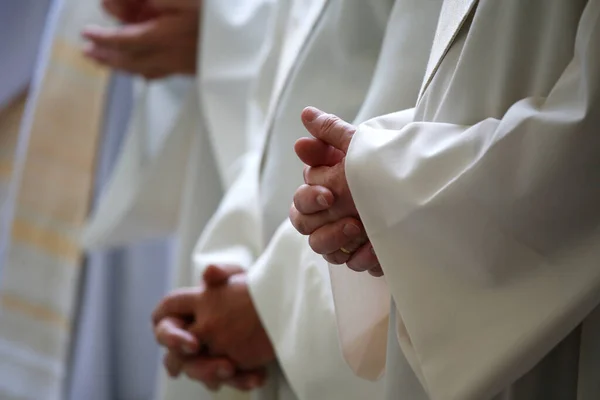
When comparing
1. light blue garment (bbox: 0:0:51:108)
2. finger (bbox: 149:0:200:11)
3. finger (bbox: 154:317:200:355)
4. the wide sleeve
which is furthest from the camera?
light blue garment (bbox: 0:0:51:108)

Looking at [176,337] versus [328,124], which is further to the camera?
[176,337]

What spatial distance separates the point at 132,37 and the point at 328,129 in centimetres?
69

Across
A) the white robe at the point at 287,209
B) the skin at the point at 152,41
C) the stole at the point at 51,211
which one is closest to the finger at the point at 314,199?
the white robe at the point at 287,209

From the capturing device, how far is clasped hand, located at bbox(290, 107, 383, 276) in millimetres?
489

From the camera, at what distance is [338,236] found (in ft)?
1.60

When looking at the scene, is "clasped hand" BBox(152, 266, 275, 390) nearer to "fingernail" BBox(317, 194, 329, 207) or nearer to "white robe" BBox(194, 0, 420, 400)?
"white robe" BBox(194, 0, 420, 400)

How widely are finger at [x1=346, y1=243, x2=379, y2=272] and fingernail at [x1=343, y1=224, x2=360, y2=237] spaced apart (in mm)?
15

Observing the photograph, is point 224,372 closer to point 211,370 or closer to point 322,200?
point 211,370

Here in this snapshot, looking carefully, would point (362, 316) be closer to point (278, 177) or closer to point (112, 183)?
point (278, 177)

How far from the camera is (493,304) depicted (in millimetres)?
448

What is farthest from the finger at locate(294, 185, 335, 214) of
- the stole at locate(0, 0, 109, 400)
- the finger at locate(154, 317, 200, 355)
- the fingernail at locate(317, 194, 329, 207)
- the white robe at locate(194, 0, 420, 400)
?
the stole at locate(0, 0, 109, 400)

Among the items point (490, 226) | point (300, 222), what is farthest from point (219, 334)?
point (490, 226)

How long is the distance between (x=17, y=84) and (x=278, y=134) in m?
0.99

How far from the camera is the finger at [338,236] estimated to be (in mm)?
488
